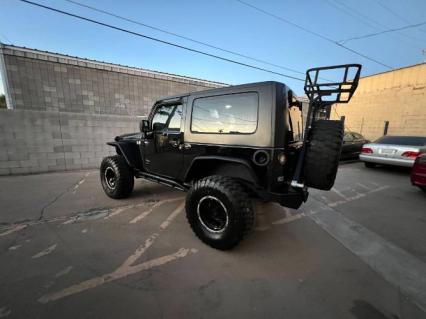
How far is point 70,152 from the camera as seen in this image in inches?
264

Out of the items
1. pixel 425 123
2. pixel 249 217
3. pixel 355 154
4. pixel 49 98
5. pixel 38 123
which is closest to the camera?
pixel 249 217

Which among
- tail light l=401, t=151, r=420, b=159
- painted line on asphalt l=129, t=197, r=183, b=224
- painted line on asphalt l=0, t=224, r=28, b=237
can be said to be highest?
tail light l=401, t=151, r=420, b=159

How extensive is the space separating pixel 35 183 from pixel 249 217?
18.0 ft

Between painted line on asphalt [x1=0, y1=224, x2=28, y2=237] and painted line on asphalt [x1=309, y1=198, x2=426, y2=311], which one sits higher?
painted line on asphalt [x1=0, y1=224, x2=28, y2=237]

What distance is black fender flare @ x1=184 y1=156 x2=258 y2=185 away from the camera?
2605 millimetres

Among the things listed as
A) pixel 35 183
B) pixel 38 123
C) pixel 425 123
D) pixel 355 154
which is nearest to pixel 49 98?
pixel 38 123

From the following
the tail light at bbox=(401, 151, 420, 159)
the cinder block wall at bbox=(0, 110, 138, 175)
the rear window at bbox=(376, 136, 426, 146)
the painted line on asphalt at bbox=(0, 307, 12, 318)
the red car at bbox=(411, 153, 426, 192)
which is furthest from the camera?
the rear window at bbox=(376, 136, 426, 146)

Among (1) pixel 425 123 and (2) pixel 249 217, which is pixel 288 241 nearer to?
(2) pixel 249 217

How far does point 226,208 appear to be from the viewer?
252cm

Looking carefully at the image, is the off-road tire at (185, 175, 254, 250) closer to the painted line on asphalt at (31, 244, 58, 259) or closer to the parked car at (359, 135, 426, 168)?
the painted line on asphalt at (31, 244, 58, 259)

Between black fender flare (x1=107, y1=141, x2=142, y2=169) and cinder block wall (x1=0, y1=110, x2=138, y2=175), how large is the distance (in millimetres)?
3321

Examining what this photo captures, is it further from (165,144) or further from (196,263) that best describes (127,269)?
(165,144)

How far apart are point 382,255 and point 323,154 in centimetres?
150

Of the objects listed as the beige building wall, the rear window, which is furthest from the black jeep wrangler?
the beige building wall
